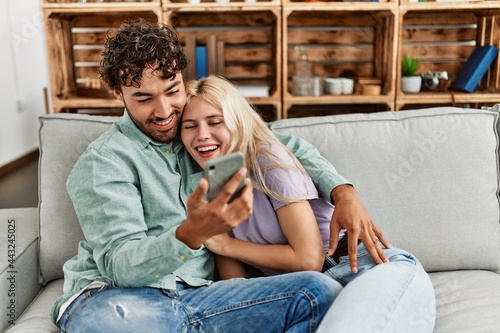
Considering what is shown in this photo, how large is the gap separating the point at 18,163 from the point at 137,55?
367 cm

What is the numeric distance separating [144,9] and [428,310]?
6.60 feet

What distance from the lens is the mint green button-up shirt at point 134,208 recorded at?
1.11m

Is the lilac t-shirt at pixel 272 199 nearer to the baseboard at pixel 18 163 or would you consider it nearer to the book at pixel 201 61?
the book at pixel 201 61

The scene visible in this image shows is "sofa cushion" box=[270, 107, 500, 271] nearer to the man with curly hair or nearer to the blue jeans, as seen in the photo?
the man with curly hair

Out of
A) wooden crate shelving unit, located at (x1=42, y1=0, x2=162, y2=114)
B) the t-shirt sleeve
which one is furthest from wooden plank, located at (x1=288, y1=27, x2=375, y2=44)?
the t-shirt sleeve

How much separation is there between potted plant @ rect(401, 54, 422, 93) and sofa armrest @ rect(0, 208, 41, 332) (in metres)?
1.98

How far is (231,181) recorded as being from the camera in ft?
2.99

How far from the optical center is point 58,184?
1578 millimetres

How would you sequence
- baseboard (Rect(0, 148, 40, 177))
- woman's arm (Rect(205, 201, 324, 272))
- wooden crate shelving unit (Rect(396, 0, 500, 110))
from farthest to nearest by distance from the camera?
baseboard (Rect(0, 148, 40, 177))
wooden crate shelving unit (Rect(396, 0, 500, 110))
woman's arm (Rect(205, 201, 324, 272))

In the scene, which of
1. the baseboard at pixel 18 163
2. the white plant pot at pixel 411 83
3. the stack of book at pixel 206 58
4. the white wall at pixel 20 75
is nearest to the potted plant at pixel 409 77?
the white plant pot at pixel 411 83

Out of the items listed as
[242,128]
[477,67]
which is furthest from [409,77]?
[242,128]

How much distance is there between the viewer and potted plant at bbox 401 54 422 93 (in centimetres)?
284

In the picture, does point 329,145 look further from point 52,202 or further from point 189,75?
point 189,75

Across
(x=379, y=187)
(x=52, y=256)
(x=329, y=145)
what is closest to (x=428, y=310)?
(x=379, y=187)
